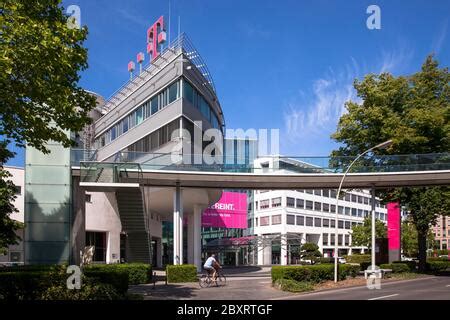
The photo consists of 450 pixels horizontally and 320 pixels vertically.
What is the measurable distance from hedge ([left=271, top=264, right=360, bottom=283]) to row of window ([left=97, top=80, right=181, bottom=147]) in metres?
17.8

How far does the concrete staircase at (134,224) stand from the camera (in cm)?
2811

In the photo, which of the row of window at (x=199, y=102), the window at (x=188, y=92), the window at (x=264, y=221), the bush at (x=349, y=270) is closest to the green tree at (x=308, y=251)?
the window at (x=264, y=221)

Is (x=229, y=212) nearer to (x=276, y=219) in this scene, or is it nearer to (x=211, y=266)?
(x=276, y=219)

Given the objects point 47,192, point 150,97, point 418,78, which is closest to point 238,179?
point 47,192

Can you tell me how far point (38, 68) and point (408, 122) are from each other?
28.1 m

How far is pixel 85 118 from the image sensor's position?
17656 mm

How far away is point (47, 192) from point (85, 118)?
1231cm

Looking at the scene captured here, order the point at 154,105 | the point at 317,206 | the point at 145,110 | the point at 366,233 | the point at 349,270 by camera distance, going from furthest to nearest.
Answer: the point at 317,206 → the point at 366,233 → the point at 145,110 → the point at 154,105 → the point at 349,270

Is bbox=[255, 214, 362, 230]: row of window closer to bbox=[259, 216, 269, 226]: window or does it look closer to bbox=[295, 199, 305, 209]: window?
bbox=[259, 216, 269, 226]: window

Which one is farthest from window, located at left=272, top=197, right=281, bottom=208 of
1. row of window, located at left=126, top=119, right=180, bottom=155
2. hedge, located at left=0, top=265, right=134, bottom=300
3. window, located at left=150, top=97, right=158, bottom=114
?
hedge, located at left=0, top=265, right=134, bottom=300

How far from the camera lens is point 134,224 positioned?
30516 millimetres

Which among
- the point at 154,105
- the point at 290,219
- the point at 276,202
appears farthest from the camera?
the point at 276,202

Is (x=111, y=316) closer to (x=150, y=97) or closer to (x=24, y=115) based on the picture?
(x=24, y=115)

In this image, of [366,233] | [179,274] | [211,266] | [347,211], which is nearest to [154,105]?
[179,274]
